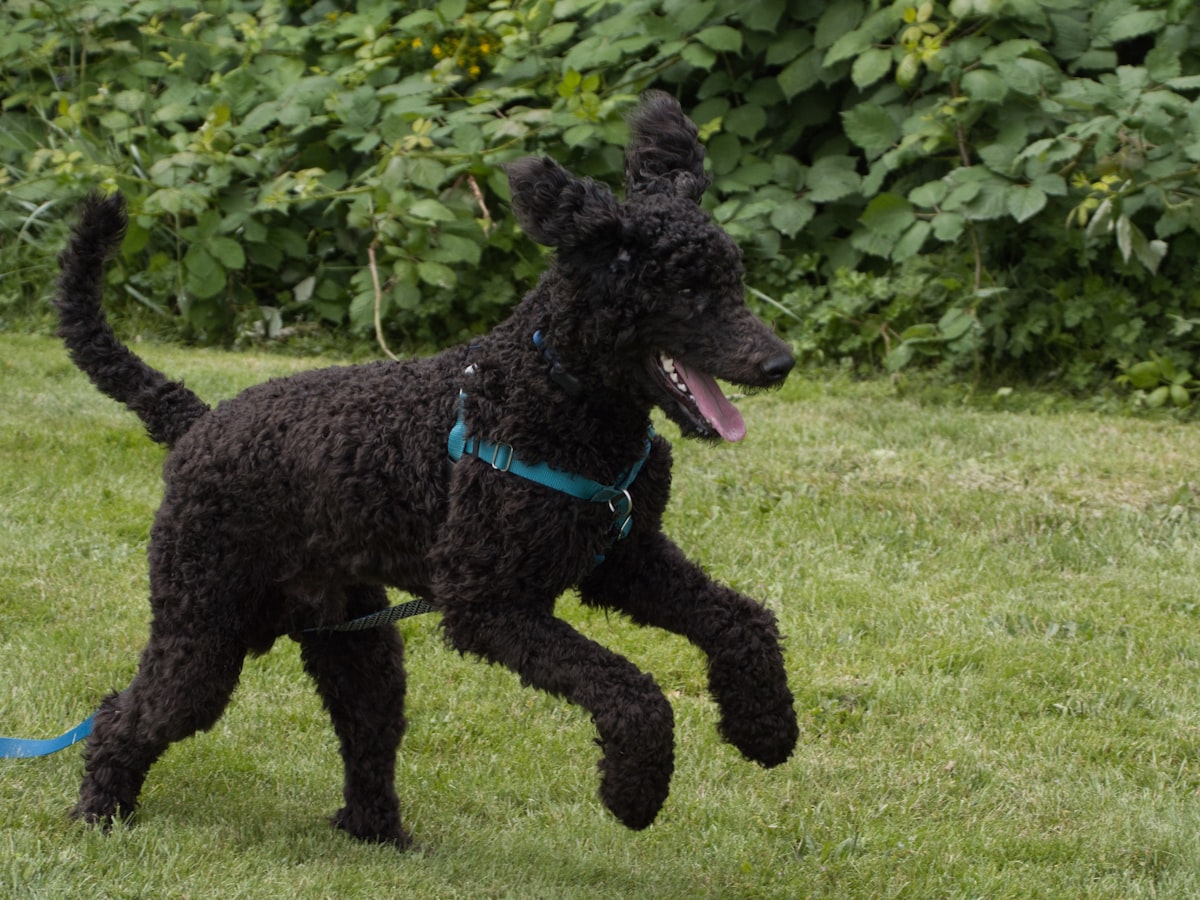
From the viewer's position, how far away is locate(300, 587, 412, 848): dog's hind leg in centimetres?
392

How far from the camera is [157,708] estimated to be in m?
3.69

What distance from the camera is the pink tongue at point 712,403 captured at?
10.4 feet

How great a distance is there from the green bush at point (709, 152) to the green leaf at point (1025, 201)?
0.05ft

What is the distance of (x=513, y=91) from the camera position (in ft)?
29.6

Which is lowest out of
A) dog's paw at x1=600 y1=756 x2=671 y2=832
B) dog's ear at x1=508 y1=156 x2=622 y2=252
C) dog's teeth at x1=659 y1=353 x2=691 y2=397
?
dog's paw at x1=600 y1=756 x2=671 y2=832

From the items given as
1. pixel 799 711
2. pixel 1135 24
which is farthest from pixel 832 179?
pixel 799 711

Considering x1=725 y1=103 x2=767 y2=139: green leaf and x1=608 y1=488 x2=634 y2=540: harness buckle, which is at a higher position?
x1=608 y1=488 x2=634 y2=540: harness buckle

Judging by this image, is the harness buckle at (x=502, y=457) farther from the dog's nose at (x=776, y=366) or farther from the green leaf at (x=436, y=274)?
the green leaf at (x=436, y=274)

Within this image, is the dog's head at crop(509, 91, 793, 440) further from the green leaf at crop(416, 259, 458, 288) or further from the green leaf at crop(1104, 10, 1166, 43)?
the green leaf at crop(1104, 10, 1166, 43)

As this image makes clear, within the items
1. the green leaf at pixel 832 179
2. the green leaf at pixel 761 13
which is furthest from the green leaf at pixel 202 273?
the green leaf at pixel 832 179

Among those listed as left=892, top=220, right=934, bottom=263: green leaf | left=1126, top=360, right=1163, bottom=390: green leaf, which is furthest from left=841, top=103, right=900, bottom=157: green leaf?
left=1126, top=360, right=1163, bottom=390: green leaf

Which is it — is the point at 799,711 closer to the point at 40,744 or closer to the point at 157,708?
the point at 157,708

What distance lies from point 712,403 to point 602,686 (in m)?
0.66

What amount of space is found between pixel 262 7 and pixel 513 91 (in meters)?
2.42
